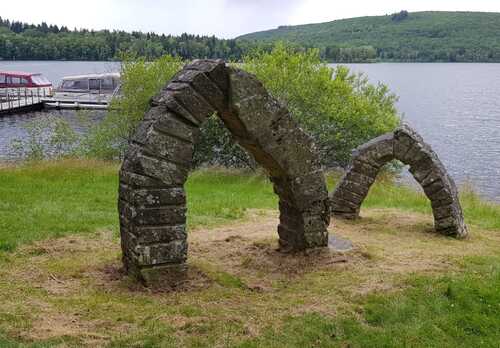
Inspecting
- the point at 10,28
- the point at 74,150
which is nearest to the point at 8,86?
the point at 74,150

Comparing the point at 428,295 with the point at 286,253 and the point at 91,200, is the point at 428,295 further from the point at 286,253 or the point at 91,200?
the point at 91,200

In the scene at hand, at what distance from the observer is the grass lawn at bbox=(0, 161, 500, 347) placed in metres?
8.10

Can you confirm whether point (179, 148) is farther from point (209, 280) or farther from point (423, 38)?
point (423, 38)

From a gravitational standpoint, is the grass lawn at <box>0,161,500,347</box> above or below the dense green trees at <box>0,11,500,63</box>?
below

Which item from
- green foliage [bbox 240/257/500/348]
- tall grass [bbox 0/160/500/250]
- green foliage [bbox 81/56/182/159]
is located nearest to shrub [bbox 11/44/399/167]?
green foliage [bbox 81/56/182/159]

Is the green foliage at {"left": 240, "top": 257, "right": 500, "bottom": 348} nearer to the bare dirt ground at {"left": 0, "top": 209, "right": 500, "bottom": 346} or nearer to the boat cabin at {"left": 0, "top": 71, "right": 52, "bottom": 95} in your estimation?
the bare dirt ground at {"left": 0, "top": 209, "right": 500, "bottom": 346}

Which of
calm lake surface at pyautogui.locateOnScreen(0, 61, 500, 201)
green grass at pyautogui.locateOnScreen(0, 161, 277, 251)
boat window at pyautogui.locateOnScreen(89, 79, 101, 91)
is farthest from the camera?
boat window at pyautogui.locateOnScreen(89, 79, 101, 91)

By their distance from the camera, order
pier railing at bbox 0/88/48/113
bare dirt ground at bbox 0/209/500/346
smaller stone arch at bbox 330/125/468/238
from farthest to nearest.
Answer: pier railing at bbox 0/88/48/113
smaller stone arch at bbox 330/125/468/238
bare dirt ground at bbox 0/209/500/346

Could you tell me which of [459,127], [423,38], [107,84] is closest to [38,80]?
[107,84]

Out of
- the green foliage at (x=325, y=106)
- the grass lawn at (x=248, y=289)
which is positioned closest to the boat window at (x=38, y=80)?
the green foliage at (x=325, y=106)

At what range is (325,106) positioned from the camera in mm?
28922

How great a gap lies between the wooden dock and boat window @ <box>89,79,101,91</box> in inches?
206

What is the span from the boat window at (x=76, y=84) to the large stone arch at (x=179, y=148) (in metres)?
59.1

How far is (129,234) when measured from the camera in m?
9.52
